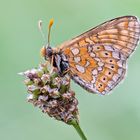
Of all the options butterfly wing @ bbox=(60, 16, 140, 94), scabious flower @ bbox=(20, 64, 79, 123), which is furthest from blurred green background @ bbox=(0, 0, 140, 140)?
scabious flower @ bbox=(20, 64, 79, 123)

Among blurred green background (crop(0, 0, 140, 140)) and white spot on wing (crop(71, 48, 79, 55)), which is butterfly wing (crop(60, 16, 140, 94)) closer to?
white spot on wing (crop(71, 48, 79, 55))

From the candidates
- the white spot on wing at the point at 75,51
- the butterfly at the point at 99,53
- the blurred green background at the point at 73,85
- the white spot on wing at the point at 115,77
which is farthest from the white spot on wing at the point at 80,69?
the blurred green background at the point at 73,85

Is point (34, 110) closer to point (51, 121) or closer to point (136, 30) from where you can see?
point (51, 121)

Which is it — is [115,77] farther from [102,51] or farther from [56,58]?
[56,58]

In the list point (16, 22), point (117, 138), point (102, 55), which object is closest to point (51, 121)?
point (117, 138)

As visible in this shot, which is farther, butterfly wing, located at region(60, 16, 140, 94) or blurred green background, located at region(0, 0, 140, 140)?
blurred green background, located at region(0, 0, 140, 140)

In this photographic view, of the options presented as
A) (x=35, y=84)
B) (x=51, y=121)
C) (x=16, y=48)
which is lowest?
(x=35, y=84)
